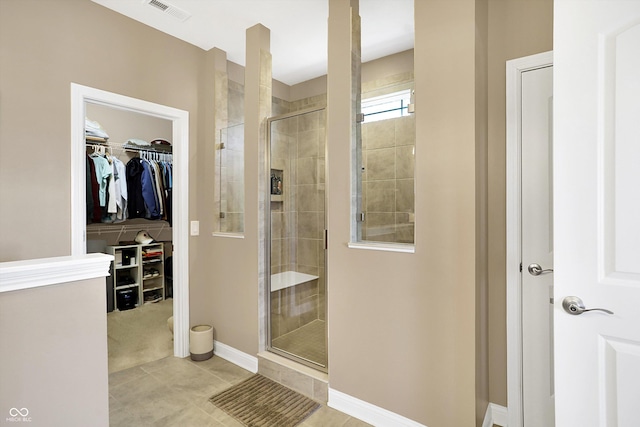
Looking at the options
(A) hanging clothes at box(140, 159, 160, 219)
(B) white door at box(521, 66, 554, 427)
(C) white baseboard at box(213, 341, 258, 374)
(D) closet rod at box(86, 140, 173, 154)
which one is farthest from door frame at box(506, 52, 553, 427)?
(D) closet rod at box(86, 140, 173, 154)

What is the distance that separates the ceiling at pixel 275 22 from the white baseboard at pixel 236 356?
2700 millimetres

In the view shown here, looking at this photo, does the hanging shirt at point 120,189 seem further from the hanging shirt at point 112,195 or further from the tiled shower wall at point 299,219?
the tiled shower wall at point 299,219

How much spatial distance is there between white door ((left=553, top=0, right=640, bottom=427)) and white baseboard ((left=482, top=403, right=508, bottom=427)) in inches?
32.5

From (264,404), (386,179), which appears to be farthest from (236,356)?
(386,179)

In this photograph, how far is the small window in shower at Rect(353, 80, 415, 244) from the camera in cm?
197

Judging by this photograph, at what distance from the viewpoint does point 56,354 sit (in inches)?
48.2

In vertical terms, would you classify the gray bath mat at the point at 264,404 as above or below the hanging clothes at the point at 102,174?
below

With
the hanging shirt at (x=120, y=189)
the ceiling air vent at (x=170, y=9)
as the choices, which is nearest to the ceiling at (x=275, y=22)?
the ceiling air vent at (x=170, y=9)

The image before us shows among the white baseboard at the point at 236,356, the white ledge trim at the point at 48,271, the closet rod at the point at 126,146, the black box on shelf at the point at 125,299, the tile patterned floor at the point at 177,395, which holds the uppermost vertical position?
the closet rod at the point at 126,146

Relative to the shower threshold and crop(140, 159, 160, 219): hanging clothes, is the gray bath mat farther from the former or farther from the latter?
crop(140, 159, 160, 219): hanging clothes

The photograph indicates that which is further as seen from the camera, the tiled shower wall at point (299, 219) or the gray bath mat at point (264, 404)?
the tiled shower wall at point (299, 219)

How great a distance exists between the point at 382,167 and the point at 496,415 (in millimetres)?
1669

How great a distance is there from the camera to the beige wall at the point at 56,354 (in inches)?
44.5

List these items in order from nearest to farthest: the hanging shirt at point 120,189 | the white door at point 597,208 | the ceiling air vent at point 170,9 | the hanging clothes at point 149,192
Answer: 1. the white door at point 597,208
2. the ceiling air vent at point 170,9
3. the hanging shirt at point 120,189
4. the hanging clothes at point 149,192
